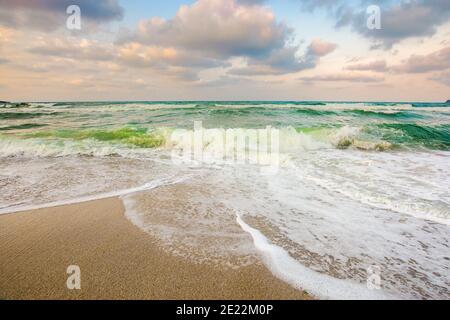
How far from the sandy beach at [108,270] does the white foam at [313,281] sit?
4.8 inches

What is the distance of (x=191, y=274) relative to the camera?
2.69m

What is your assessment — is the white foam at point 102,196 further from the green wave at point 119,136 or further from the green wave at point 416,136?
the green wave at point 416,136

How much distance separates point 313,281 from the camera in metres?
2.64

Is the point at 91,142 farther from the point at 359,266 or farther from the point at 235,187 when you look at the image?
the point at 359,266

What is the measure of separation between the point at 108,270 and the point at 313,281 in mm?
2038

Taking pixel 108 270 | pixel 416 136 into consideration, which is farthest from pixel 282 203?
pixel 416 136

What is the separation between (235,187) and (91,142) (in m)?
8.55

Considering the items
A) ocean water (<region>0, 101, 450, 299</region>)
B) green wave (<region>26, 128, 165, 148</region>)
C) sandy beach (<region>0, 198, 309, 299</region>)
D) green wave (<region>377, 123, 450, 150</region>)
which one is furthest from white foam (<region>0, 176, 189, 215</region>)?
green wave (<region>377, 123, 450, 150</region>)

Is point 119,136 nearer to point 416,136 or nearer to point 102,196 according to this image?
point 102,196

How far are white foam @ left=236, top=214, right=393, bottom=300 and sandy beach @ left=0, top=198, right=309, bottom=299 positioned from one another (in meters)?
0.12

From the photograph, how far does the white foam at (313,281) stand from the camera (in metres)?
2.49

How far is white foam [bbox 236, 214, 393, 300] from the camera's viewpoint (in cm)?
249

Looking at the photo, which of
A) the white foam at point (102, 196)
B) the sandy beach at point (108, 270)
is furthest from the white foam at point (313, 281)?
the white foam at point (102, 196)
